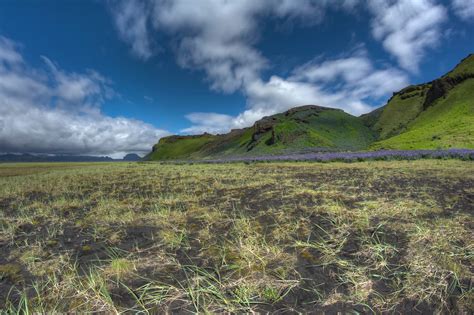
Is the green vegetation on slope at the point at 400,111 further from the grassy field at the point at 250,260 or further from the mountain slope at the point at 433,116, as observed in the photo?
the grassy field at the point at 250,260

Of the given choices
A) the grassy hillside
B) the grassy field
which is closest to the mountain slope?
the grassy hillside

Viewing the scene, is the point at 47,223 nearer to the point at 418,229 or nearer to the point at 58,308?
the point at 58,308

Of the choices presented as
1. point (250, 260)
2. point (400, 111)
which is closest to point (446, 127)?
point (250, 260)

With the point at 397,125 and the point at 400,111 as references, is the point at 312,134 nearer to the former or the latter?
the point at 397,125

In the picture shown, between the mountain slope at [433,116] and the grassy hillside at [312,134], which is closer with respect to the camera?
the mountain slope at [433,116]

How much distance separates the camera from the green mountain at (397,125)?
6538 cm

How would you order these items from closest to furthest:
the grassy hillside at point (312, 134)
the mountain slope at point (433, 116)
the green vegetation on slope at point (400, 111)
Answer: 1. the mountain slope at point (433, 116)
2. the grassy hillside at point (312, 134)
3. the green vegetation on slope at point (400, 111)

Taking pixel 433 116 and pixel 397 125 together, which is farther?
pixel 397 125

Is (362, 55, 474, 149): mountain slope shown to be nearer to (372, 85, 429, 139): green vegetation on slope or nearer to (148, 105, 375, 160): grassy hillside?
(372, 85, 429, 139): green vegetation on slope

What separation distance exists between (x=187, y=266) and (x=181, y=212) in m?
4.04

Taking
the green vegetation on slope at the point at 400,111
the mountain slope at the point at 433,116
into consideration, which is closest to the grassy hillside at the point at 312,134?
the green vegetation on slope at the point at 400,111

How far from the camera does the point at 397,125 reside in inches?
5217

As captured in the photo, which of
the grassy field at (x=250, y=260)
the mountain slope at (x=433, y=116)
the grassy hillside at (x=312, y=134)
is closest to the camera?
the grassy field at (x=250, y=260)

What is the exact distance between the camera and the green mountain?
6538 cm
